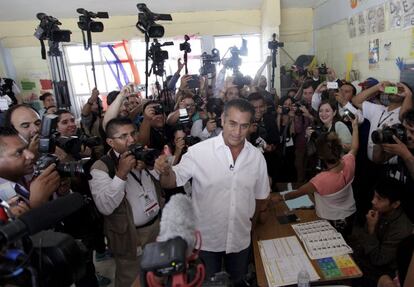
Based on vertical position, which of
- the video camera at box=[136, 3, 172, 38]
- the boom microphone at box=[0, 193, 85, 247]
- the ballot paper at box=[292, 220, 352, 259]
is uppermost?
the video camera at box=[136, 3, 172, 38]

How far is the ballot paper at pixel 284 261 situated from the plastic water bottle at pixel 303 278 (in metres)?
0.04

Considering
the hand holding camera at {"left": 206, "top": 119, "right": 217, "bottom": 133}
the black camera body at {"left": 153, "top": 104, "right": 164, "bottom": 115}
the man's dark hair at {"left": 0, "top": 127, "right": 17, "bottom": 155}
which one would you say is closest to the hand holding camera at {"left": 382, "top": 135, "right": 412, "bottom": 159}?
the hand holding camera at {"left": 206, "top": 119, "right": 217, "bottom": 133}

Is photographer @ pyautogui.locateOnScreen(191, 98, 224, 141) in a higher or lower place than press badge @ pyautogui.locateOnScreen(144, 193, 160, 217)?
higher

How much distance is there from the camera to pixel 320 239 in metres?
1.68

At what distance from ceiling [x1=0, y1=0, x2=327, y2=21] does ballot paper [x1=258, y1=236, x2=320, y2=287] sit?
569cm

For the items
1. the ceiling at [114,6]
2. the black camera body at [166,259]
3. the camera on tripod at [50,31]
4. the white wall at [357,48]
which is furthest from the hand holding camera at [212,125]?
the ceiling at [114,6]

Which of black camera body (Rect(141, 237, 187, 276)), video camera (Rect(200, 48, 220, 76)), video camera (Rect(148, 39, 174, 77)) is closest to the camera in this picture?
black camera body (Rect(141, 237, 187, 276))

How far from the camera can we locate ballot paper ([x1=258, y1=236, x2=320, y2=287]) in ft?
4.63

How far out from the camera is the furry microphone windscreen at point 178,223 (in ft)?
1.99

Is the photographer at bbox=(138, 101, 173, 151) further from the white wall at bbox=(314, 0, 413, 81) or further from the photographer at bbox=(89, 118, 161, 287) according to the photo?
the white wall at bbox=(314, 0, 413, 81)

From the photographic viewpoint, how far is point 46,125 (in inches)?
56.0

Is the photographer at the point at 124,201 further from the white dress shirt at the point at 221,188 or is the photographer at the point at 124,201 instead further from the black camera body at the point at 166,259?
the black camera body at the point at 166,259

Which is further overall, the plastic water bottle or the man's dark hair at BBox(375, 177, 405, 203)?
the man's dark hair at BBox(375, 177, 405, 203)

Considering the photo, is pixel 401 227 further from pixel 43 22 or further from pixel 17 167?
pixel 43 22
